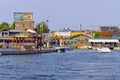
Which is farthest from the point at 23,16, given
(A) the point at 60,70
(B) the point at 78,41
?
(A) the point at 60,70

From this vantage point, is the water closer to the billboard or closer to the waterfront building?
the billboard

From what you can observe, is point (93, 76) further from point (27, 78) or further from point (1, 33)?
point (1, 33)

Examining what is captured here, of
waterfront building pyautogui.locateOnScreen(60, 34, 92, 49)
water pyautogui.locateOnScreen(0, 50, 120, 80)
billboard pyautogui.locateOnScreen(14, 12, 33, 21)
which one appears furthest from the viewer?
waterfront building pyautogui.locateOnScreen(60, 34, 92, 49)

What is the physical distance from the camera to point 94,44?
18050 cm

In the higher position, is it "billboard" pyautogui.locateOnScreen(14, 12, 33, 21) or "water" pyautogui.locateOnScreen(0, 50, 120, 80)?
"billboard" pyautogui.locateOnScreen(14, 12, 33, 21)

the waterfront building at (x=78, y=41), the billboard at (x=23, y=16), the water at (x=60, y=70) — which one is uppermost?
the billboard at (x=23, y=16)

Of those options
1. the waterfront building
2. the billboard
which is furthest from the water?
the waterfront building

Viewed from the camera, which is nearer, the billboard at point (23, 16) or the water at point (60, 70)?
the water at point (60, 70)

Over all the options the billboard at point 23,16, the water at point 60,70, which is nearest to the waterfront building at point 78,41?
the billboard at point 23,16

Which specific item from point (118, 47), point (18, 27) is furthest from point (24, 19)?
point (118, 47)

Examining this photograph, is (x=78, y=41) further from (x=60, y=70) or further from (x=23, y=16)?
(x=60, y=70)

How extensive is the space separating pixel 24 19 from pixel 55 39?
894 inches

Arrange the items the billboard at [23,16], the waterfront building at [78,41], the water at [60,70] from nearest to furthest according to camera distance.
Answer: the water at [60,70] → the billboard at [23,16] → the waterfront building at [78,41]

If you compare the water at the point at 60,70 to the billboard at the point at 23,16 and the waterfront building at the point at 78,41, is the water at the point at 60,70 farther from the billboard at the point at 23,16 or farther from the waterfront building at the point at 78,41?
the waterfront building at the point at 78,41
